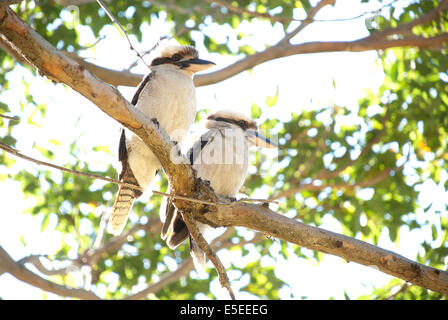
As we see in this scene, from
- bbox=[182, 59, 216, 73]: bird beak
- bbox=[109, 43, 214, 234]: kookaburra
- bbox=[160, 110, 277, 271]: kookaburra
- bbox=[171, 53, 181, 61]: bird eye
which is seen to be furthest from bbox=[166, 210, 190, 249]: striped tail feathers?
bbox=[171, 53, 181, 61]: bird eye

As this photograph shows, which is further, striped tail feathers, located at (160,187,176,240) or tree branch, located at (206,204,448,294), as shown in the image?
striped tail feathers, located at (160,187,176,240)

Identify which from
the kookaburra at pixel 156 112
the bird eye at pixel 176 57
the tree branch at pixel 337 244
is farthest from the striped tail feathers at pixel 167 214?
the bird eye at pixel 176 57

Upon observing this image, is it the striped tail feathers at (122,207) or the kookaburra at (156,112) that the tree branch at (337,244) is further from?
the striped tail feathers at (122,207)

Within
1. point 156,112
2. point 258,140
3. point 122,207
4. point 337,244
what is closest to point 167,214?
point 122,207

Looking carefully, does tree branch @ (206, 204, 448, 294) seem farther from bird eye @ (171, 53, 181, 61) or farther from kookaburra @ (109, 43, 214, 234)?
bird eye @ (171, 53, 181, 61)

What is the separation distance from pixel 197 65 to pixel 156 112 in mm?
594

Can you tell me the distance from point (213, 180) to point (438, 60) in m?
2.63

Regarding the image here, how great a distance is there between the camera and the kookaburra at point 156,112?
381cm

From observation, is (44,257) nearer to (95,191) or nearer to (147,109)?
(95,191)

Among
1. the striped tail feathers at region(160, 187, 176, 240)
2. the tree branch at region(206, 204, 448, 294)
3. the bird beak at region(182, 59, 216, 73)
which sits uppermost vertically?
the bird beak at region(182, 59, 216, 73)

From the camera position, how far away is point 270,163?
6.06 metres

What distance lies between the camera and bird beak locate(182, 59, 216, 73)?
163 inches
